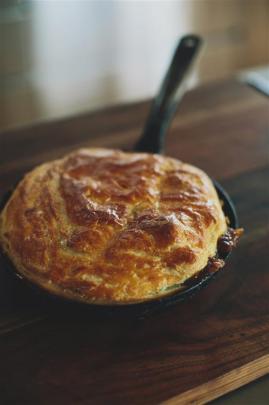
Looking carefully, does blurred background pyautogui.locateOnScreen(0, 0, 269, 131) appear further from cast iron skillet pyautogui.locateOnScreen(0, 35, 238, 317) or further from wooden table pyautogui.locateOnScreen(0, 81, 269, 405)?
wooden table pyautogui.locateOnScreen(0, 81, 269, 405)

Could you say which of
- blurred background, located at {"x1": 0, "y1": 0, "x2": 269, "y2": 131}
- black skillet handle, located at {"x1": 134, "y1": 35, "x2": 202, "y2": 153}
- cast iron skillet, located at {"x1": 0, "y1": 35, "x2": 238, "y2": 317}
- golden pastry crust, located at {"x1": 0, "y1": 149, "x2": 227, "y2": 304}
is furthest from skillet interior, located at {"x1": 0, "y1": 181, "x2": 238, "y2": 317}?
blurred background, located at {"x1": 0, "y1": 0, "x2": 269, "y2": 131}

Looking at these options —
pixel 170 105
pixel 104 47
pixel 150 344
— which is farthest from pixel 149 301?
pixel 104 47

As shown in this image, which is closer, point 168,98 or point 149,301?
point 149,301

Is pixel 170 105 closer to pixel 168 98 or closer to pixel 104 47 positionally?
pixel 168 98

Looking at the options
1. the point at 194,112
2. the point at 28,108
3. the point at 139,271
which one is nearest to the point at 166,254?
the point at 139,271

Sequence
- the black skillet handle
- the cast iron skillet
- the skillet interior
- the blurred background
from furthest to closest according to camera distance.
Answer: the blurred background, the black skillet handle, the cast iron skillet, the skillet interior
